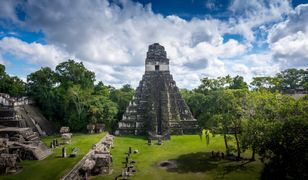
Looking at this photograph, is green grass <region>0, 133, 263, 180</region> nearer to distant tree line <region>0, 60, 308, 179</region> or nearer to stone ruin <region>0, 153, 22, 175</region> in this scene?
stone ruin <region>0, 153, 22, 175</region>

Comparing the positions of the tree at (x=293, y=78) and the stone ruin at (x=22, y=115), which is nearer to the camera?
the stone ruin at (x=22, y=115)

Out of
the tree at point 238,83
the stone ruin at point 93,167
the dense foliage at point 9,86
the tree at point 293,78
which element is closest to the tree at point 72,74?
the dense foliage at point 9,86

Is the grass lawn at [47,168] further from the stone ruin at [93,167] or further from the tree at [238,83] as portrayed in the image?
the tree at [238,83]

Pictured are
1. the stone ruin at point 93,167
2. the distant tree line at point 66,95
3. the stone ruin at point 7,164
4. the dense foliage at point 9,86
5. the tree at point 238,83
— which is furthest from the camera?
the tree at point 238,83

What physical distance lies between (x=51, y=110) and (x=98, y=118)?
6.97 metres

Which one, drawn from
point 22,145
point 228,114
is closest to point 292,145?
point 228,114

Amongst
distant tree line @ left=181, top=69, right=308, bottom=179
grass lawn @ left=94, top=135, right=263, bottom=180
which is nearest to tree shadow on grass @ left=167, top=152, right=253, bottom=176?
grass lawn @ left=94, top=135, right=263, bottom=180

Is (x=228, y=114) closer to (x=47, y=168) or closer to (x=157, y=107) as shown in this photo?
(x=47, y=168)

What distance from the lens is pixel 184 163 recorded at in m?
17.5

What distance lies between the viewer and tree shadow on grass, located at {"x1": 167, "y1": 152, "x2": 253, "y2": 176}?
15.8 metres

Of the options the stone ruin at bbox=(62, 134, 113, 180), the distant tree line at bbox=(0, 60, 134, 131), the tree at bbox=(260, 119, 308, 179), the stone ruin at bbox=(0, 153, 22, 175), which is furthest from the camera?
the distant tree line at bbox=(0, 60, 134, 131)

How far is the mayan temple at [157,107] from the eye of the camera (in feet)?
98.5

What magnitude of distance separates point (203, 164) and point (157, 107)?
51.2 ft

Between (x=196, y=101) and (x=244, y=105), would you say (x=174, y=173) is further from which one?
(x=196, y=101)
